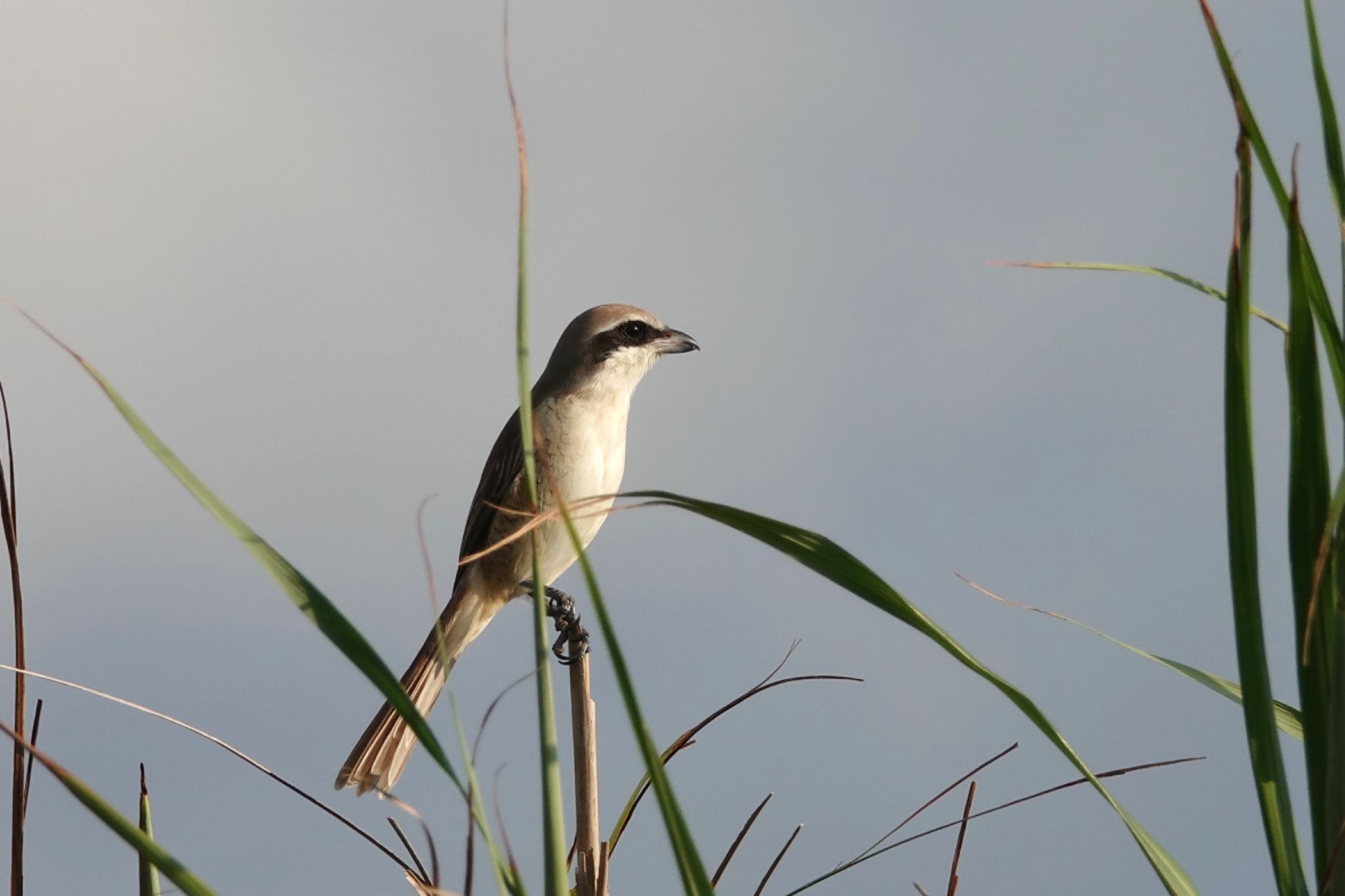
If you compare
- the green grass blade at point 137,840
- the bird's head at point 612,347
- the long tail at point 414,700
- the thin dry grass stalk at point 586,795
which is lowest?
the long tail at point 414,700

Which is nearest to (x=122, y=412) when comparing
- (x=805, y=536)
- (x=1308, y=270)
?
(x=805, y=536)

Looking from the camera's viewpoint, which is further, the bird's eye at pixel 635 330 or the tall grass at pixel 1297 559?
the bird's eye at pixel 635 330

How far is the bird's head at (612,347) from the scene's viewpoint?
20.8 feet

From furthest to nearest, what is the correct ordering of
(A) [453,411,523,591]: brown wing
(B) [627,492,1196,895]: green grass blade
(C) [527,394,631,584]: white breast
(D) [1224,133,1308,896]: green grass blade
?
1. (A) [453,411,523,591]: brown wing
2. (C) [527,394,631,584]: white breast
3. (B) [627,492,1196,895]: green grass blade
4. (D) [1224,133,1308,896]: green grass blade

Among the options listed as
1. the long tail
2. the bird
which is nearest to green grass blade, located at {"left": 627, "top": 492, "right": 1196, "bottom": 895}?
the long tail

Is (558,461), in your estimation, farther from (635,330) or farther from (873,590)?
(873,590)

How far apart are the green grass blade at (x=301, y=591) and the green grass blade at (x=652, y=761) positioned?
233 mm

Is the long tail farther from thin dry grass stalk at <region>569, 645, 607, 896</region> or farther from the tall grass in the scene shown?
the tall grass

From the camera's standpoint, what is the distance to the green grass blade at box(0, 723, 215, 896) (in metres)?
1.43

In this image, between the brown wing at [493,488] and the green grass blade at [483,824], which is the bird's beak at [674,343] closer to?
the brown wing at [493,488]

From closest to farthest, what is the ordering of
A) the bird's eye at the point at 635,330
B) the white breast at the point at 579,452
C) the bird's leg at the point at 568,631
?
the bird's leg at the point at 568,631, the white breast at the point at 579,452, the bird's eye at the point at 635,330

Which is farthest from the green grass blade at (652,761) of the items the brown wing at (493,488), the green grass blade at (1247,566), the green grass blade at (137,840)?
the brown wing at (493,488)

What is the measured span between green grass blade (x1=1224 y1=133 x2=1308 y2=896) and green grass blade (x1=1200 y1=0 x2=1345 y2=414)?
0.26 feet

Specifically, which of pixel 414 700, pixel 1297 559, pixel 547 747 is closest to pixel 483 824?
pixel 547 747
